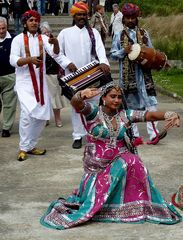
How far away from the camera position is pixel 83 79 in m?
9.77

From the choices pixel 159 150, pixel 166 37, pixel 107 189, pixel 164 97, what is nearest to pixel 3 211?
pixel 107 189

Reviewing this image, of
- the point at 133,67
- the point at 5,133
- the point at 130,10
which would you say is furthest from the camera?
the point at 5,133

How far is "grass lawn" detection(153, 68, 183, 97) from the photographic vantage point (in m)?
16.4

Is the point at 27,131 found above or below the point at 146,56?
below

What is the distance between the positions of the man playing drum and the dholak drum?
0.07 metres

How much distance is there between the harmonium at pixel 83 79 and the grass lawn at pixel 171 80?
571cm

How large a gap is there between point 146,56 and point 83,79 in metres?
0.90

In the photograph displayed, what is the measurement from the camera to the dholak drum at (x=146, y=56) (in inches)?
397

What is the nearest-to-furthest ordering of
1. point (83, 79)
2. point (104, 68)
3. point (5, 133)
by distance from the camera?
point (83, 79) → point (104, 68) → point (5, 133)

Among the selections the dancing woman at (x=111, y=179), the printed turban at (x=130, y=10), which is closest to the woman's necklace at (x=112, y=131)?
the dancing woman at (x=111, y=179)

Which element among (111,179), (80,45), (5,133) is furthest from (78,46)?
(111,179)

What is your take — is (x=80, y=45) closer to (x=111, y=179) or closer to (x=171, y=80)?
(x=111, y=179)

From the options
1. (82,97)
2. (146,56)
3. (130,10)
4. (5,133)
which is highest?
(130,10)

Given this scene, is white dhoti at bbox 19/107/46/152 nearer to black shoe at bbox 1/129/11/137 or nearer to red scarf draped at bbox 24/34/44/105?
red scarf draped at bbox 24/34/44/105
